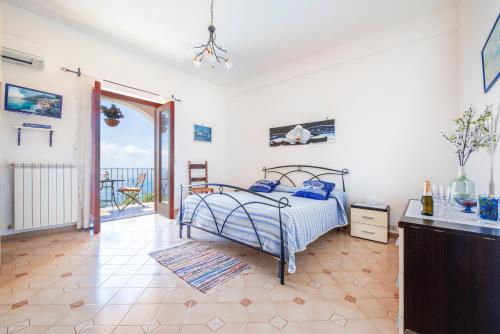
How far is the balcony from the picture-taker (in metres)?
4.63

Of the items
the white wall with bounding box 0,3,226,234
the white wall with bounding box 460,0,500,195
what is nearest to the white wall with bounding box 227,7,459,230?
the white wall with bounding box 460,0,500,195

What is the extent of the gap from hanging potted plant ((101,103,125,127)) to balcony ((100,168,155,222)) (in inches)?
55.5

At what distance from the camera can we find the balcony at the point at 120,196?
4.63m

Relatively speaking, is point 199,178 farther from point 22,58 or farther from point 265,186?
point 22,58

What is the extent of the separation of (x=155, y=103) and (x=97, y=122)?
144 centimetres

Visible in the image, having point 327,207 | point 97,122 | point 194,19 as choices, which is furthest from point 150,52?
point 327,207

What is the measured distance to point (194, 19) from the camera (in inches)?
120

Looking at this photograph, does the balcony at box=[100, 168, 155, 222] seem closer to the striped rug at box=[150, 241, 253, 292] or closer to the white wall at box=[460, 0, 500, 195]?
the striped rug at box=[150, 241, 253, 292]

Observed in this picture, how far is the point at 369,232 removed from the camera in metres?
3.06

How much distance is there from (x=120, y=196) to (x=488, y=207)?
6931 mm

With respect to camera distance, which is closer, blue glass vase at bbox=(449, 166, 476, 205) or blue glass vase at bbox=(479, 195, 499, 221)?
blue glass vase at bbox=(479, 195, 499, 221)

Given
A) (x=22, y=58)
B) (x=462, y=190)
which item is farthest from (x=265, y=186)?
(x=22, y=58)

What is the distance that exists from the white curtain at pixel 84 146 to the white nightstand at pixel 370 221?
4.39m

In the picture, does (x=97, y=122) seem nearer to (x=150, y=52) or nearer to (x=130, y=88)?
(x=130, y=88)
